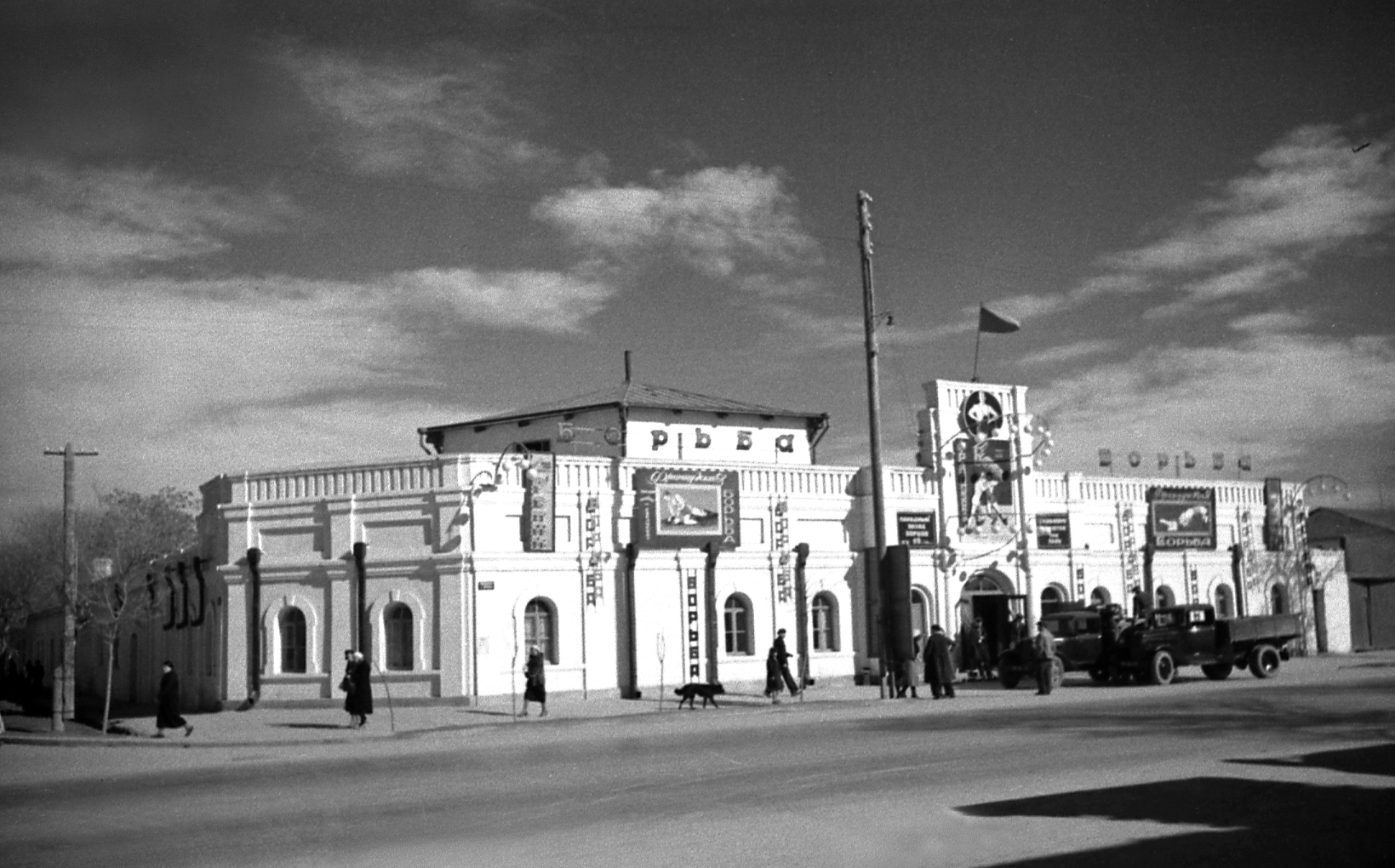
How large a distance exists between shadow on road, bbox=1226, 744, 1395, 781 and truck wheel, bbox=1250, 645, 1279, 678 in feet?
56.6

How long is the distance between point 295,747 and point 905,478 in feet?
67.6

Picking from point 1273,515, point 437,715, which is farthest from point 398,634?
point 1273,515

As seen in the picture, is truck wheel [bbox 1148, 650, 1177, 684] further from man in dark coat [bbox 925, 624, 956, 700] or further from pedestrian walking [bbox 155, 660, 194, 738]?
pedestrian walking [bbox 155, 660, 194, 738]

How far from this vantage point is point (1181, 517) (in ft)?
141

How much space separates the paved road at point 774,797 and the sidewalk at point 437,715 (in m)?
2.37

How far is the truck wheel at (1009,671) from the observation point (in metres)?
31.9

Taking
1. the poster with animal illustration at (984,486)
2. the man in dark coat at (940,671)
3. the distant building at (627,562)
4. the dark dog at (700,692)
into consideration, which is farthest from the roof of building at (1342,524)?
the dark dog at (700,692)

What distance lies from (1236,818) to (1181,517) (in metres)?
33.7

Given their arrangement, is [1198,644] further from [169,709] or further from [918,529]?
[169,709]

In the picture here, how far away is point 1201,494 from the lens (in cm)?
4347

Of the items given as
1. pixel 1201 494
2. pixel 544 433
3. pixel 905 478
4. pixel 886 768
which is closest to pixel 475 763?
pixel 886 768

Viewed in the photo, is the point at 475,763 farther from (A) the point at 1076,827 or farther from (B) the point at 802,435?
(B) the point at 802,435

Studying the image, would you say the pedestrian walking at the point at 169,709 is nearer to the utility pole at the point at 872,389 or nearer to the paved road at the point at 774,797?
the paved road at the point at 774,797

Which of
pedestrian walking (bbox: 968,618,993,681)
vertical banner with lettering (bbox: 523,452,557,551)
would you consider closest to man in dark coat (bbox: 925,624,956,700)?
pedestrian walking (bbox: 968,618,993,681)
